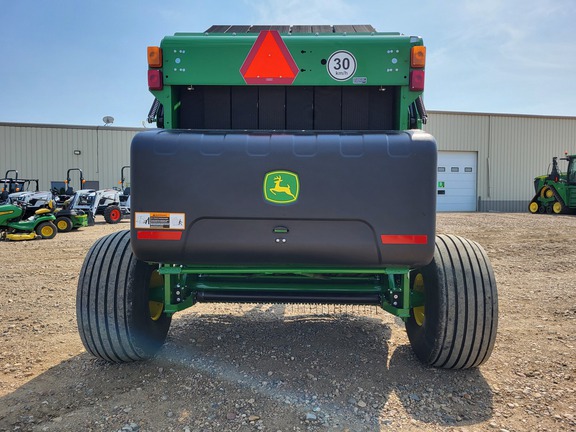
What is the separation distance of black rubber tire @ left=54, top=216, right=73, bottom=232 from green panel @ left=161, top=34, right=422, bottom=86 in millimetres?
10991

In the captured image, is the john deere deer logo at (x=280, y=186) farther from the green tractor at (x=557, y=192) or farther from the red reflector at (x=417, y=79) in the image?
the green tractor at (x=557, y=192)

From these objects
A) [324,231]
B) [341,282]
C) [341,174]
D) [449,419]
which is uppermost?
[341,174]

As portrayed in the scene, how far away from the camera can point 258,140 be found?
2424 millimetres

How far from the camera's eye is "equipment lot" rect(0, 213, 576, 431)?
2.48m

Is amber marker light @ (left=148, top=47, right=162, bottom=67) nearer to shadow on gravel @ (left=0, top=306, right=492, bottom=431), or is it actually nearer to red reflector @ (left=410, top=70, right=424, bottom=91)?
red reflector @ (left=410, top=70, right=424, bottom=91)

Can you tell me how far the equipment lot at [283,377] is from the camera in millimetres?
2479

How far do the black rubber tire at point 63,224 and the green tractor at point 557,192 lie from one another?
1889cm

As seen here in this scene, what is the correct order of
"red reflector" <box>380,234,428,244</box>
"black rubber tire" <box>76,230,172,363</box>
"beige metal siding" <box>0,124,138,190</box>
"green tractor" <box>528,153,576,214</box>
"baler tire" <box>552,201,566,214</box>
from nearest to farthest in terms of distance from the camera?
"red reflector" <box>380,234,428,244</box> < "black rubber tire" <box>76,230,172,363</box> < "green tractor" <box>528,153,576,214</box> < "baler tire" <box>552,201,566,214</box> < "beige metal siding" <box>0,124,138,190</box>

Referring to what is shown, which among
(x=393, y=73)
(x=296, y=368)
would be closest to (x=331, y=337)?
(x=296, y=368)

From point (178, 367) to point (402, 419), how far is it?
153cm

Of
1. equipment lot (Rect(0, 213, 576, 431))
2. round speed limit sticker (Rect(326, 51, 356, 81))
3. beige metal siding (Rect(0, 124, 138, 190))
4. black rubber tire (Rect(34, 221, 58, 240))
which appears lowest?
equipment lot (Rect(0, 213, 576, 431))

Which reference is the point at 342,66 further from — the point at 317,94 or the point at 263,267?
the point at 263,267

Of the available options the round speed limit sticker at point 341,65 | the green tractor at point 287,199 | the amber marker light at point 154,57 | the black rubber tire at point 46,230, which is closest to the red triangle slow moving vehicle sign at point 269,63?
the green tractor at point 287,199

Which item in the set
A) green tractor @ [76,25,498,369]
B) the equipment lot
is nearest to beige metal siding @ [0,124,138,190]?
the equipment lot
